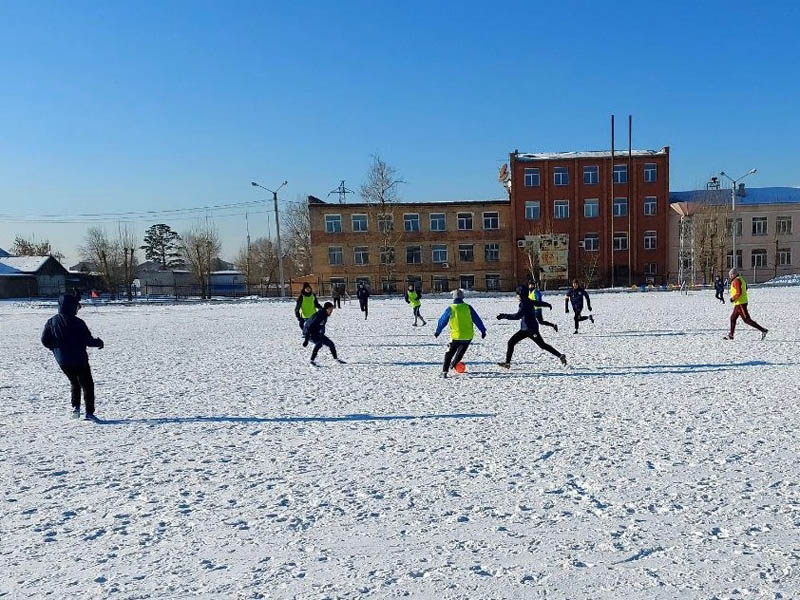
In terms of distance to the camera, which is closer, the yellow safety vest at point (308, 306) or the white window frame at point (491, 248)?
the yellow safety vest at point (308, 306)

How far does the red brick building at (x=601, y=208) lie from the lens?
51.1 meters

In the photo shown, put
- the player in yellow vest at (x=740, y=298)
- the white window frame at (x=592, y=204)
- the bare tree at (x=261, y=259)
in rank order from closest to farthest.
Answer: the player in yellow vest at (x=740, y=298) → the white window frame at (x=592, y=204) → the bare tree at (x=261, y=259)

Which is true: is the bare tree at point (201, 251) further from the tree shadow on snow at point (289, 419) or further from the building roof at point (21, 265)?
the tree shadow on snow at point (289, 419)

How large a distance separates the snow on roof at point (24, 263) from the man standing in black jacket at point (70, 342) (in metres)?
62.3

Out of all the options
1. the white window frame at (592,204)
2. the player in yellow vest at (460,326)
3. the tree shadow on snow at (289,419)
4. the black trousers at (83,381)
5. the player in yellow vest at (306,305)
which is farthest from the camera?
the white window frame at (592,204)

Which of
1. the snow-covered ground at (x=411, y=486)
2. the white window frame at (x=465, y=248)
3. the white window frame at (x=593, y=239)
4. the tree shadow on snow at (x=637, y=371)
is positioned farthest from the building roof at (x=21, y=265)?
the tree shadow on snow at (x=637, y=371)

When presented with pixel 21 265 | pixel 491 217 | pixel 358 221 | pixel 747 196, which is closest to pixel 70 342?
pixel 358 221

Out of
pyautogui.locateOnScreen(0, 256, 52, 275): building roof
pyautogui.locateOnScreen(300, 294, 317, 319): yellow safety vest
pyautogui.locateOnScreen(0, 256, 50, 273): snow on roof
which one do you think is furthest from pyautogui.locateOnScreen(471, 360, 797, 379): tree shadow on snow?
pyautogui.locateOnScreen(0, 256, 50, 273): snow on roof

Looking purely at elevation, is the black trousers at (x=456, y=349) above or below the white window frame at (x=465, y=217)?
below

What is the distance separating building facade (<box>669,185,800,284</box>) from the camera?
5041cm

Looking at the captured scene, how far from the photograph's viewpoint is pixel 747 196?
5444cm

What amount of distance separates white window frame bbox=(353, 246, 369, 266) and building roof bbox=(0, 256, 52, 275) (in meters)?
35.8

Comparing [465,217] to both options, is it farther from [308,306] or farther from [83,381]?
[83,381]

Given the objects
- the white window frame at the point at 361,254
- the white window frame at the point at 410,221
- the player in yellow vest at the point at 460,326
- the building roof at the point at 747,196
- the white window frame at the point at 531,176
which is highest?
the white window frame at the point at 531,176
